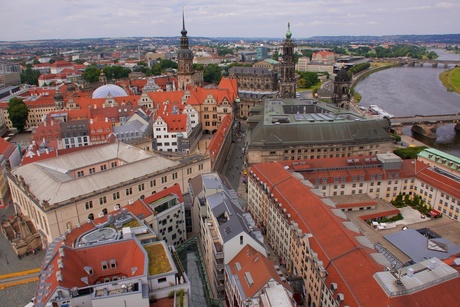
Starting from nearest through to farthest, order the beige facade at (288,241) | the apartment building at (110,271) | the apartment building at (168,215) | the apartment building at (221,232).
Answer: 1. the apartment building at (110,271)
2. the beige facade at (288,241)
3. the apartment building at (221,232)
4. the apartment building at (168,215)

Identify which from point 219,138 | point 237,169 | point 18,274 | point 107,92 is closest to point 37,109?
point 107,92

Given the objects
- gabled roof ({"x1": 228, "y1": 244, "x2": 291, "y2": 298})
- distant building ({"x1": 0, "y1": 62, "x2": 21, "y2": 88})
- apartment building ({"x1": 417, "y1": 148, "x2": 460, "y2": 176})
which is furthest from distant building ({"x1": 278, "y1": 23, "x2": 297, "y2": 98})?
distant building ({"x1": 0, "y1": 62, "x2": 21, "y2": 88})

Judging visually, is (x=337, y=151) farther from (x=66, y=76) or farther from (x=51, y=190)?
(x=66, y=76)

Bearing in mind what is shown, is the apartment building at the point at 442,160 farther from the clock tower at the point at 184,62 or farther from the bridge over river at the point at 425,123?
the clock tower at the point at 184,62

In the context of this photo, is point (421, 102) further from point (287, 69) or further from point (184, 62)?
point (184, 62)

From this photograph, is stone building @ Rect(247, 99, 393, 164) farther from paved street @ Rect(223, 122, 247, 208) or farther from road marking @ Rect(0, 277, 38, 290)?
road marking @ Rect(0, 277, 38, 290)

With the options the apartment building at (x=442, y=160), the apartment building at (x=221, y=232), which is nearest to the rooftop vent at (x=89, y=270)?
the apartment building at (x=221, y=232)
